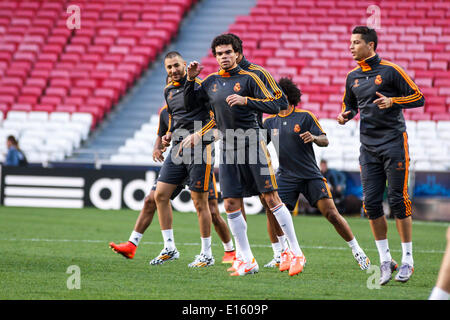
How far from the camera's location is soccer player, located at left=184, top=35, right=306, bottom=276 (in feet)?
23.1

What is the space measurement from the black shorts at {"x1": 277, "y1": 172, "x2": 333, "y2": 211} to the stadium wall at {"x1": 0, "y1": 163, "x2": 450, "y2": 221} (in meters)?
8.79

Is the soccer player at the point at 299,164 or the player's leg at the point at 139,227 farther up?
the soccer player at the point at 299,164

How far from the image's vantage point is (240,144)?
7047 mm

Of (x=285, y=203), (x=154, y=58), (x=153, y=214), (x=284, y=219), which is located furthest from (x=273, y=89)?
(x=154, y=58)

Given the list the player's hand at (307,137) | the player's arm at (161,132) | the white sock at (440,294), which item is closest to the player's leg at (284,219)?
the player's hand at (307,137)

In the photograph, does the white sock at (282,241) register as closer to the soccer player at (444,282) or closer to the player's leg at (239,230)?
the player's leg at (239,230)

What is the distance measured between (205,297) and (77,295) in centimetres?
98

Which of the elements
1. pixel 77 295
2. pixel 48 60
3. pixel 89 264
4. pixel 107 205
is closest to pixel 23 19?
pixel 48 60

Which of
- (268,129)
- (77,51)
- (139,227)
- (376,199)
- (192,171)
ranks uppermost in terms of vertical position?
(77,51)

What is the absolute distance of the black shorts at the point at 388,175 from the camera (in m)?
6.85

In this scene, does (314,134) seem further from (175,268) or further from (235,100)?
(175,268)

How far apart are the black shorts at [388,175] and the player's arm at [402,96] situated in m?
0.32

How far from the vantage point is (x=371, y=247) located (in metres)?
10.5

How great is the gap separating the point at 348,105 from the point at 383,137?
633 millimetres
